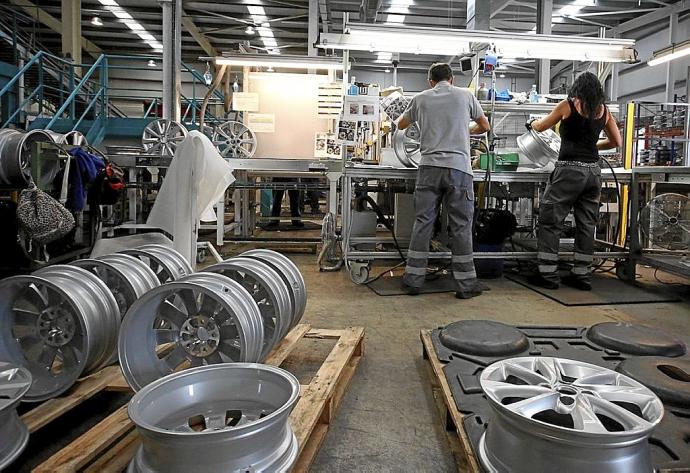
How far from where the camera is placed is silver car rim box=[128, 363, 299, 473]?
3.89 ft

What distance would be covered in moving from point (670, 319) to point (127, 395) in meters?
3.30

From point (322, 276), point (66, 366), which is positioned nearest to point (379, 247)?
point (322, 276)

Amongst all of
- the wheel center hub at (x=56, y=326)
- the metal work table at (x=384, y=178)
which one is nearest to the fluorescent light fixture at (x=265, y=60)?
the metal work table at (x=384, y=178)

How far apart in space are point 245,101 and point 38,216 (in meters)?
4.42

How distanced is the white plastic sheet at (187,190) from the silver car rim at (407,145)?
72.6 inches

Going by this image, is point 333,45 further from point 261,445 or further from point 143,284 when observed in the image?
point 261,445

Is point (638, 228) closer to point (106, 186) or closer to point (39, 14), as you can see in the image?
point (106, 186)

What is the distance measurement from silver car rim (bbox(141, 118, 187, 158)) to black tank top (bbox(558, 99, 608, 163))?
3.85m

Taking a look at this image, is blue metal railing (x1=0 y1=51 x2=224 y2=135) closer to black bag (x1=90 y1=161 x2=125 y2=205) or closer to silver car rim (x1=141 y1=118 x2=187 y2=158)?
silver car rim (x1=141 y1=118 x2=187 y2=158)

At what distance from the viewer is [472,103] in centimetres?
385

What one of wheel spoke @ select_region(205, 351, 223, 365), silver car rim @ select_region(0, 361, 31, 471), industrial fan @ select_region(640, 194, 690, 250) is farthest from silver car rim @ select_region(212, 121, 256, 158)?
silver car rim @ select_region(0, 361, 31, 471)

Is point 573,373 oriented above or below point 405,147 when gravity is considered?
below

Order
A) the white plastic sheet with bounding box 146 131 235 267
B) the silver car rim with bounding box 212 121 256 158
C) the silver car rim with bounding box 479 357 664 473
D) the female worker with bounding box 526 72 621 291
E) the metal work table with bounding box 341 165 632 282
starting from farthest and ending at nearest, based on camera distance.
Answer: the silver car rim with bounding box 212 121 256 158 < the metal work table with bounding box 341 165 632 282 < the female worker with bounding box 526 72 621 291 < the white plastic sheet with bounding box 146 131 235 267 < the silver car rim with bounding box 479 357 664 473

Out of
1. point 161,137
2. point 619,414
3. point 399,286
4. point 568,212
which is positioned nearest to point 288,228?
point 161,137
